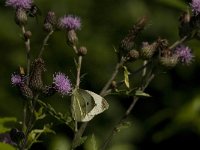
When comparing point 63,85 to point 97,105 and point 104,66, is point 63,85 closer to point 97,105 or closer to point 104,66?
point 97,105

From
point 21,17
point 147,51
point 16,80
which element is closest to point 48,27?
point 21,17

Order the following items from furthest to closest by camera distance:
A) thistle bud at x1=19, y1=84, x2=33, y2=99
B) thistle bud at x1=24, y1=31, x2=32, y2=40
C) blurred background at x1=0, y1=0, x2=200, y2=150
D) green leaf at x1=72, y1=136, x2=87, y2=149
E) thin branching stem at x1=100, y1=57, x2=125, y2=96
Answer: blurred background at x1=0, y1=0, x2=200, y2=150
thistle bud at x1=24, y1=31, x2=32, y2=40
thin branching stem at x1=100, y1=57, x2=125, y2=96
thistle bud at x1=19, y1=84, x2=33, y2=99
green leaf at x1=72, y1=136, x2=87, y2=149

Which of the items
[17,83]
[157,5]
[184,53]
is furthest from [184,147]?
[17,83]

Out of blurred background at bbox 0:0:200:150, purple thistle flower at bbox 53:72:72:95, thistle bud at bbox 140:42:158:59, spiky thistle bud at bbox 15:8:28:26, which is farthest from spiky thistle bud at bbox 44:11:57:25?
blurred background at bbox 0:0:200:150

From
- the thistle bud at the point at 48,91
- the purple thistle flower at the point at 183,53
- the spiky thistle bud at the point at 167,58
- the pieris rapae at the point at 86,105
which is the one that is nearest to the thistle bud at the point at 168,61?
the spiky thistle bud at the point at 167,58

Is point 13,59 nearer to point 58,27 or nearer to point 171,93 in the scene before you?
point 171,93

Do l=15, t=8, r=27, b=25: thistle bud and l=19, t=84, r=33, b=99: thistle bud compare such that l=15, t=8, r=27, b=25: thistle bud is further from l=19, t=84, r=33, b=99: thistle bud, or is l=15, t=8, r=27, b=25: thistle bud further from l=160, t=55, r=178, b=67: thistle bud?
l=160, t=55, r=178, b=67: thistle bud
